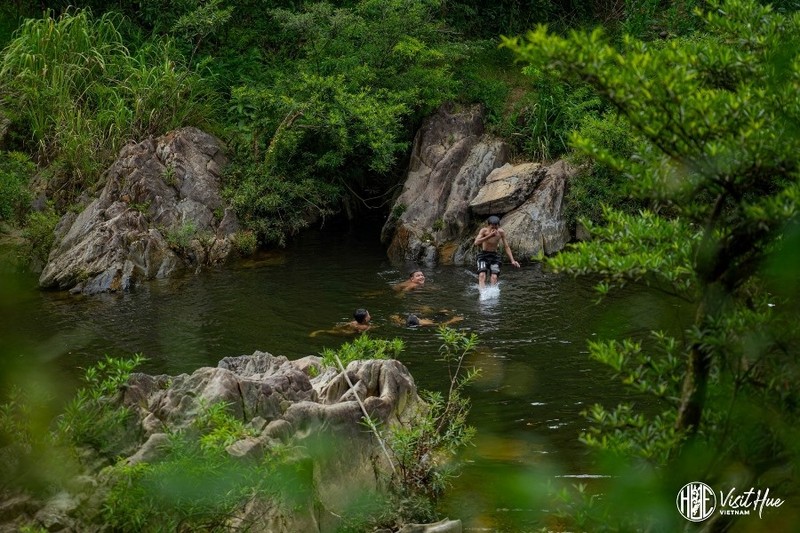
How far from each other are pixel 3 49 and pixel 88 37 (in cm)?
171

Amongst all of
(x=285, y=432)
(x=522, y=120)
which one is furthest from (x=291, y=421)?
(x=522, y=120)

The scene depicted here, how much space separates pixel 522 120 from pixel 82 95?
9375mm

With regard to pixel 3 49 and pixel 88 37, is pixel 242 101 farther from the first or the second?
pixel 3 49

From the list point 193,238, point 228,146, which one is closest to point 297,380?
point 193,238

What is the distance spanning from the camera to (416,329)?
44.0 feet

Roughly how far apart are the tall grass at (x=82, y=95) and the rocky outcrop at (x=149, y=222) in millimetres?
570

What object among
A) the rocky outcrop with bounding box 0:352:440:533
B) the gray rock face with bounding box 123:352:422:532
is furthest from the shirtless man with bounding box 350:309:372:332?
the gray rock face with bounding box 123:352:422:532

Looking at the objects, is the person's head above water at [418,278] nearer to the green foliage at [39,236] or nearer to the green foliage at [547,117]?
the green foliage at [547,117]

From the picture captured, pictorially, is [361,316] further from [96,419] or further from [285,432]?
[96,419]

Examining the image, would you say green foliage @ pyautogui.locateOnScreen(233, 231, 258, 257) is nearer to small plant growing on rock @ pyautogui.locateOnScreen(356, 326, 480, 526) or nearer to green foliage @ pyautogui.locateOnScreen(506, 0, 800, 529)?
small plant growing on rock @ pyautogui.locateOnScreen(356, 326, 480, 526)

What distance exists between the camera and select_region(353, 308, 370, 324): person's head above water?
1335 cm

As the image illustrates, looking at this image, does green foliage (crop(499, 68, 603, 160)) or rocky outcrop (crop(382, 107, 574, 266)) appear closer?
rocky outcrop (crop(382, 107, 574, 266))

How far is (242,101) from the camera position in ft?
66.0

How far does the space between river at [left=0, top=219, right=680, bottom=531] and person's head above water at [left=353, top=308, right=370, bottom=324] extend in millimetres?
244
